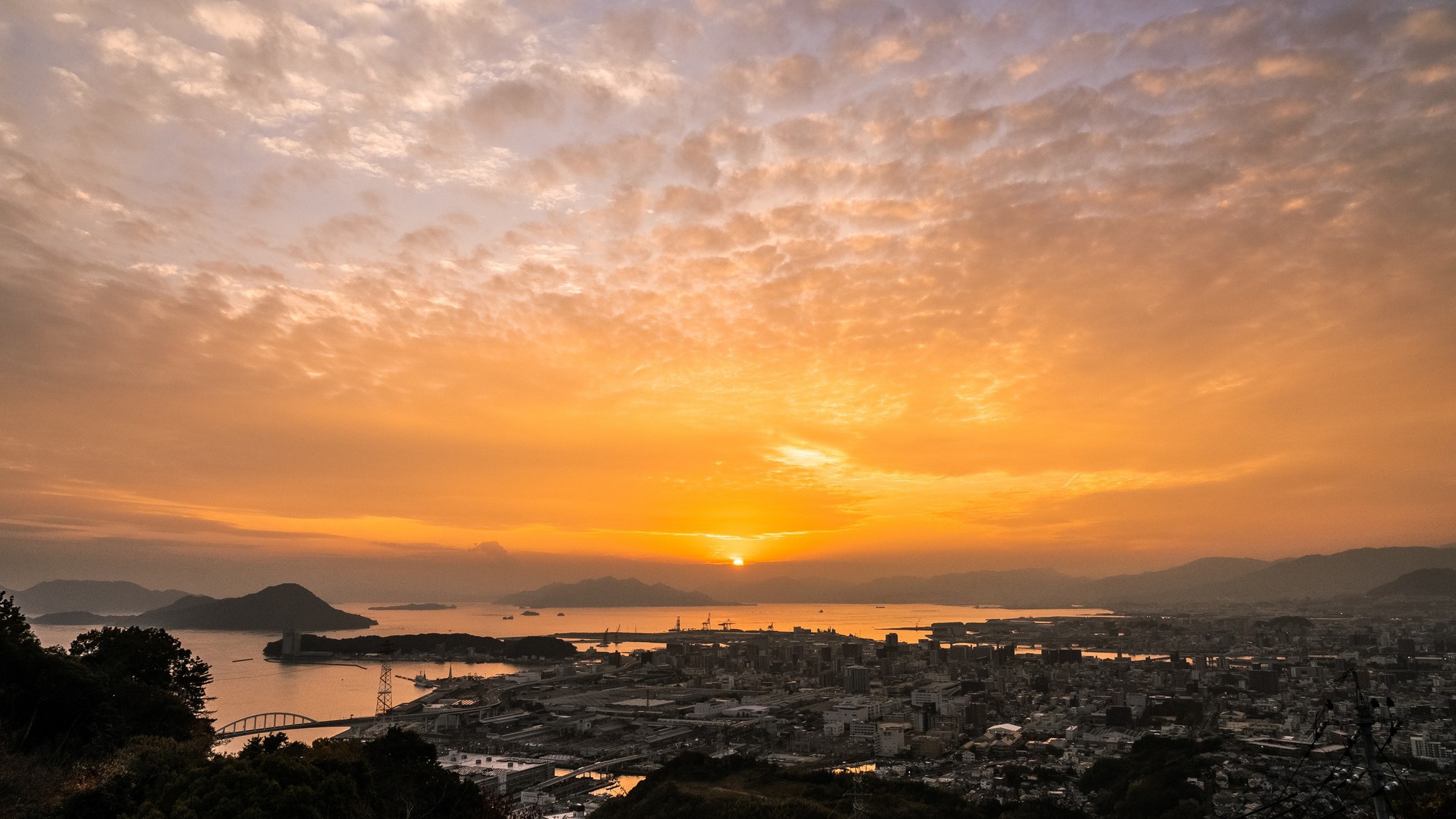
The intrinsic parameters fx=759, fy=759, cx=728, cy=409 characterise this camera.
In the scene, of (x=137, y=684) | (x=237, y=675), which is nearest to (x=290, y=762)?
(x=137, y=684)

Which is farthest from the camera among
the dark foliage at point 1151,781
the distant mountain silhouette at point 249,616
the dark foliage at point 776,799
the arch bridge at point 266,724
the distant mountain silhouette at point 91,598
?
the distant mountain silhouette at point 91,598

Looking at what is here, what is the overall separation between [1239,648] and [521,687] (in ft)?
117

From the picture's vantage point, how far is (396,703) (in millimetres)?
35438

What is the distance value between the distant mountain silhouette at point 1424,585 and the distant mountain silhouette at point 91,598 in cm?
12399

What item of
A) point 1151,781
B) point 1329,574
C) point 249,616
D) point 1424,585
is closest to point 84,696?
point 1151,781

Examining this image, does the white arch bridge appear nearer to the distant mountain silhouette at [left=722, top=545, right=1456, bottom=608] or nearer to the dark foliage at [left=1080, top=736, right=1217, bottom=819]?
the dark foliage at [left=1080, top=736, right=1217, bottom=819]

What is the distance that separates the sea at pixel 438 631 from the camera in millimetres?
32812

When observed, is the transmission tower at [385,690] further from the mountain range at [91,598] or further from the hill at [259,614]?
the mountain range at [91,598]

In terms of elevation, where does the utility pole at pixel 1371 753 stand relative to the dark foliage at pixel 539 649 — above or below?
above

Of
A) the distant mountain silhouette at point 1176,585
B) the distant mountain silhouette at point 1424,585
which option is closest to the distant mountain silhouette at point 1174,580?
the distant mountain silhouette at point 1176,585

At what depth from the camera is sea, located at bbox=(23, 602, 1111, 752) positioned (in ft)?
108

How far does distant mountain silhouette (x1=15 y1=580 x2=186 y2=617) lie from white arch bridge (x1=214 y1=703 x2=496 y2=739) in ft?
278

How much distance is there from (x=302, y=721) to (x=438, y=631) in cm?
5263

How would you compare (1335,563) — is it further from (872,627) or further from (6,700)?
(6,700)
